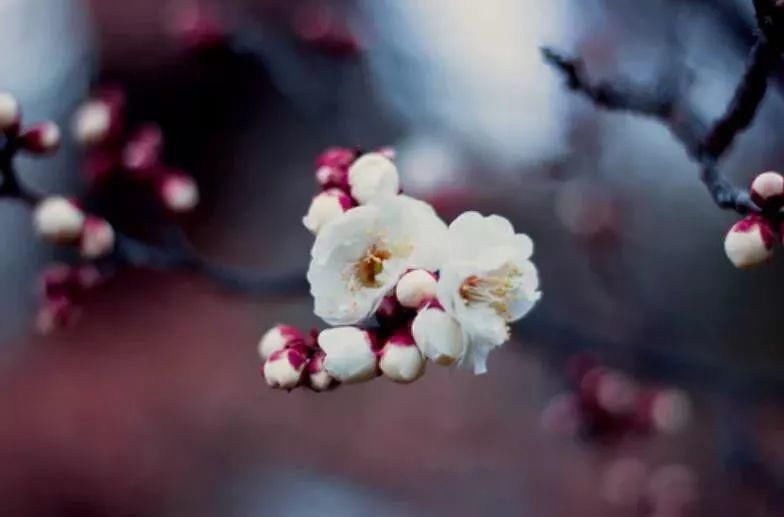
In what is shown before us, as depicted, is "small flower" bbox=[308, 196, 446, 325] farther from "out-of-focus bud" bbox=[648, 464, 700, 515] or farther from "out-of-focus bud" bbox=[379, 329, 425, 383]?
"out-of-focus bud" bbox=[648, 464, 700, 515]

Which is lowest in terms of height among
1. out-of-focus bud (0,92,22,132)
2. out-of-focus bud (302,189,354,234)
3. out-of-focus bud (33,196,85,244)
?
out-of-focus bud (302,189,354,234)

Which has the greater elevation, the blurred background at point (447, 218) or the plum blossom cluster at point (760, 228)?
the blurred background at point (447, 218)

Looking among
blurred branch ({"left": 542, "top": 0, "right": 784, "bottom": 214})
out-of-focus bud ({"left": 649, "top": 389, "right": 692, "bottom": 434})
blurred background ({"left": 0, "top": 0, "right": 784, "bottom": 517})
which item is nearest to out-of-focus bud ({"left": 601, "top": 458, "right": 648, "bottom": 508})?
blurred background ({"left": 0, "top": 0, "right": 784, "bottom": 517})

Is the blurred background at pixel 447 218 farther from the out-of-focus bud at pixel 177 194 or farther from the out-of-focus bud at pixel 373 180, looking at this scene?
the out-of-focus bud at pixel 373 180

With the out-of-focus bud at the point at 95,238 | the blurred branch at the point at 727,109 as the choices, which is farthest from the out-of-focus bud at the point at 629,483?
the out-of-focus bud at the point at 95,238

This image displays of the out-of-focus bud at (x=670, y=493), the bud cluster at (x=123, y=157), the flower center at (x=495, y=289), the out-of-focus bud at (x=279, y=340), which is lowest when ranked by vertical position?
the out-of-focus bud at (x=279, y=340)

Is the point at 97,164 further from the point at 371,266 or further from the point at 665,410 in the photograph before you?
the point at 665,410
